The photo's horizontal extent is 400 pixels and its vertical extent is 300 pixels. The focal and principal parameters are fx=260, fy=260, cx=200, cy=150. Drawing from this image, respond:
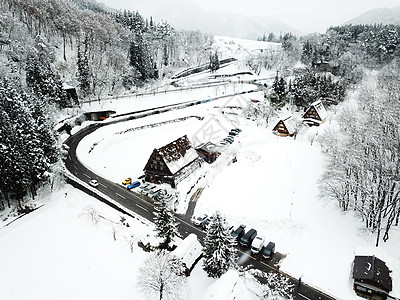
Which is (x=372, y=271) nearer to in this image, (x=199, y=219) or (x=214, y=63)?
(x=199, y=219)

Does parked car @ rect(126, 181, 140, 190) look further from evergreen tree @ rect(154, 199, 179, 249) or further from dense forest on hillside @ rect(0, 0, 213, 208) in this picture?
evergreen tree @ rect(154, 199, 179, 249)

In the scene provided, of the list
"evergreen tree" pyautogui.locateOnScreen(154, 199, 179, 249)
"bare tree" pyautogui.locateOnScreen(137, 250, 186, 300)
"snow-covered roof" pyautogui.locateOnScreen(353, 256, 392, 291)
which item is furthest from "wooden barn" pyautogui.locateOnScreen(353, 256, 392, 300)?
"evergreen tree" pyautogui.locateOnScreen(154, 199, 179, 249)

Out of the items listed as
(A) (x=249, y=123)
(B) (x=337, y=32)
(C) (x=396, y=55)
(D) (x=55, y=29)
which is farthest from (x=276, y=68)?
(D) (x=55, y=29)

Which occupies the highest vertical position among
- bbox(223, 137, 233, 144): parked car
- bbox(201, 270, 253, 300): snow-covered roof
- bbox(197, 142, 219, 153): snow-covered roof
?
bbox(197, 142, 219, 153): snow-covered roof

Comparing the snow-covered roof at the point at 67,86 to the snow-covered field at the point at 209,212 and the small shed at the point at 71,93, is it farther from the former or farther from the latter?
the snow-covered field at the point at 209,212

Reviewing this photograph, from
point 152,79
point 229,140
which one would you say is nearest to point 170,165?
point 229,140

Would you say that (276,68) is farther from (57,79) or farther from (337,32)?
(57,79)

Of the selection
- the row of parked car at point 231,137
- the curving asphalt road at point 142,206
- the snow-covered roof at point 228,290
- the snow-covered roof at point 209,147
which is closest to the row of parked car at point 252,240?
the curving asphalt road at point 142,206
